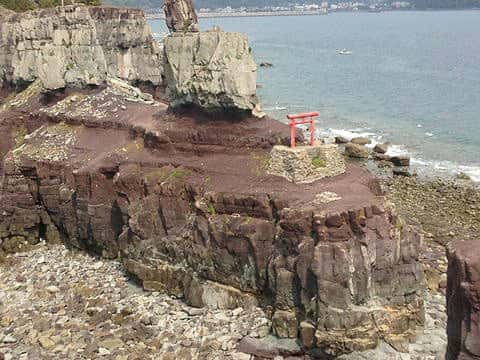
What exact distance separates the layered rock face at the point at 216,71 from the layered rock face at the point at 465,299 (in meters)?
18.8

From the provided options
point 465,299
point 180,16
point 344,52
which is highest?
point 180,16

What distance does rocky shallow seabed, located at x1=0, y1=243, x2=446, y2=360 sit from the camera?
82.6 ft

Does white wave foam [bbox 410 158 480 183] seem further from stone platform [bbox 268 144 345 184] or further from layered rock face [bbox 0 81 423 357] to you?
stone platform [bbox 268 144 345 184]

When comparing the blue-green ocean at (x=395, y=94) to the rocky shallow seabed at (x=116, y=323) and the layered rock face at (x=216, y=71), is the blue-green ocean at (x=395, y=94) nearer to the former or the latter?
the layered rock face at (x=216, y=71)

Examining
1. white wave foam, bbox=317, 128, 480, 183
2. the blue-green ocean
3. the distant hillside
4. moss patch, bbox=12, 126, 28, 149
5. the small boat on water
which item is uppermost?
Result: the distant hillside

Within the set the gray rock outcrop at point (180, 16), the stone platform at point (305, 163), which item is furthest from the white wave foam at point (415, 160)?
the gray rock outcrop at point (180, 16)

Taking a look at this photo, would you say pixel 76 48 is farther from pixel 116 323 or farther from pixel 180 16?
pixel 116 323

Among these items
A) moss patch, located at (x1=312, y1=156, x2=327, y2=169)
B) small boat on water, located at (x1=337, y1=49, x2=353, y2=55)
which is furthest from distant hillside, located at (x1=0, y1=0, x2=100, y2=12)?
small boat on water, located at (x1=337, y1=49, x2=353, y2=55)

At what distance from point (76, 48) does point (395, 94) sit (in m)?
57.1

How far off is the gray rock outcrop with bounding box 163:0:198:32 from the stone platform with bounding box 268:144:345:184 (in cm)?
1129

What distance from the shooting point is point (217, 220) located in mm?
28016

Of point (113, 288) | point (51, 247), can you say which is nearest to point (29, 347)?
point (113, 288)

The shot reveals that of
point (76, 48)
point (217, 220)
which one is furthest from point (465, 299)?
point (76, 48)

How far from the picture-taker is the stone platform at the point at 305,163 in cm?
2783
